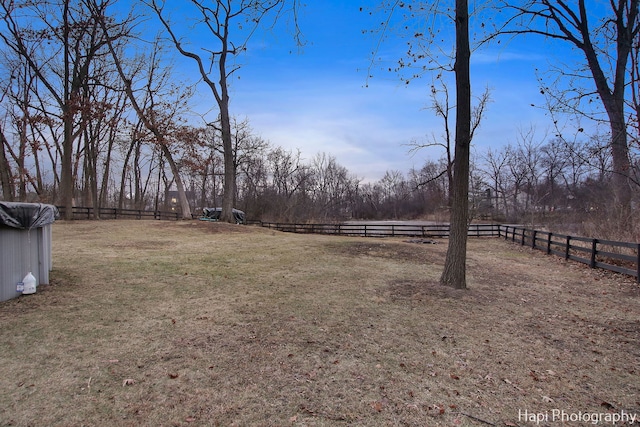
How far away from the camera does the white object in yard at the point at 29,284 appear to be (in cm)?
513

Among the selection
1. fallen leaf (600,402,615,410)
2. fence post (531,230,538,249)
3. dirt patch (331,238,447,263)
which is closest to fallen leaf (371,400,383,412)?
fallen leaf (600,402,615,410)

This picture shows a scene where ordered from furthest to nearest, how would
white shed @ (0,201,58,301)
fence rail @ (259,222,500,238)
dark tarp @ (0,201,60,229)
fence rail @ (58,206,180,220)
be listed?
fence rail @ (58,206,180,220) < fence rail @ (259,222,500,238) < white shed @ (0,201,58,301) < dark tarp @ (0,201,60,229)

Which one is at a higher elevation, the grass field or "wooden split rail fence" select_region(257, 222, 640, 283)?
"wooden split rail fence" select_region(257, 222, 640, 283)

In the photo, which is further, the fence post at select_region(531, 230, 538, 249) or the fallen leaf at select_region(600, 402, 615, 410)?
the fence post at select_region(531, 230, 538, 249)

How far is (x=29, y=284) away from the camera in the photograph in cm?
516

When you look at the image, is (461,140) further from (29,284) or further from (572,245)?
(29,284)

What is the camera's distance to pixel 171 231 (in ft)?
50.0

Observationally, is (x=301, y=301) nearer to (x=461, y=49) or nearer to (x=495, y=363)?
(x=495, y=363)

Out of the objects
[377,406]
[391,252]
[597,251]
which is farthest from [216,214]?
[377,406]

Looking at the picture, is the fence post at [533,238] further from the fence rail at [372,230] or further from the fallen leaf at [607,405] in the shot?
the fallen leaf at [607,405]

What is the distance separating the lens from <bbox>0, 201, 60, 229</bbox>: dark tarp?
4.62 meters

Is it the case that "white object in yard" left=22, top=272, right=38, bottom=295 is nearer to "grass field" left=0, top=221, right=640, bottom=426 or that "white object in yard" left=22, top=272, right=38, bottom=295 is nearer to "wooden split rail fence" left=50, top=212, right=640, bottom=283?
"grass field" left=0, top=221, right=640, bottom=426

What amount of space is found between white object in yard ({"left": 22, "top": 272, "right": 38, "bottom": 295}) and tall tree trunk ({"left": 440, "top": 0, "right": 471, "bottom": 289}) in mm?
7439

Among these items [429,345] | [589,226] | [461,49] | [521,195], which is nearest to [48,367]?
[429,345]
